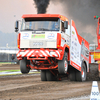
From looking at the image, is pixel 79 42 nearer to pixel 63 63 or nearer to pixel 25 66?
pixel 63 63

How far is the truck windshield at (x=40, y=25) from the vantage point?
11.3 meters

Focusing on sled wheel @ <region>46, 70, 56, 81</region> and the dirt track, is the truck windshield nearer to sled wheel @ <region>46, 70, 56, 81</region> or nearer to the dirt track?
the dirt track

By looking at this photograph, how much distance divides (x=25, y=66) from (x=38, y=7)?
2223 cm

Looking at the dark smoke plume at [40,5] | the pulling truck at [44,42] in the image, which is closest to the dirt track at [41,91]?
the pulling truck at [44,42]

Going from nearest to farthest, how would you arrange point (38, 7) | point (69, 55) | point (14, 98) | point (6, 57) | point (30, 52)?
point (14, 98)
point (30, 52)
point (69, 55)
point (38, 7)
point (6, 57)

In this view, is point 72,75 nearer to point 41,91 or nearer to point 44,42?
point 44,42

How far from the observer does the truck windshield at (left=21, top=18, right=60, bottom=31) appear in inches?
444

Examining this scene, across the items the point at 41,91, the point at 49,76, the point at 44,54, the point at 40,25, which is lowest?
the point at 41,91

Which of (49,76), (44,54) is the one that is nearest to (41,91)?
(44,54)

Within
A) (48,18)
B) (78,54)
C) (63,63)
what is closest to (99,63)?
(78,54)

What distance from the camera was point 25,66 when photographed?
459 inches

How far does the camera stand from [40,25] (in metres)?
11.4

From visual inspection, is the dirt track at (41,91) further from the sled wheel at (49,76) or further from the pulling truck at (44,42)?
the sled wheel at (49,76)

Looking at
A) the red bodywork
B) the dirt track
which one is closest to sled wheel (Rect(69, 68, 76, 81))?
the red bodywork
